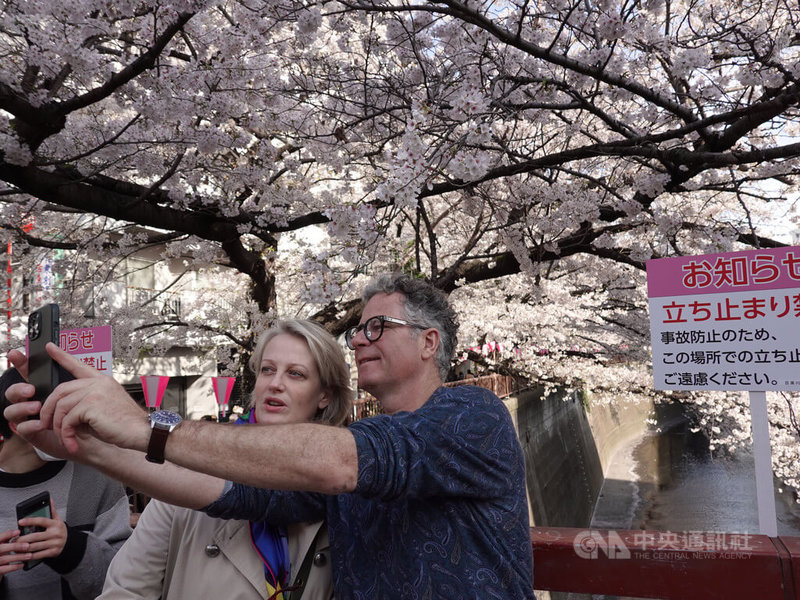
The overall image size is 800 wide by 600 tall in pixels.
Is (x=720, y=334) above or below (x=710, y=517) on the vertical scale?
above

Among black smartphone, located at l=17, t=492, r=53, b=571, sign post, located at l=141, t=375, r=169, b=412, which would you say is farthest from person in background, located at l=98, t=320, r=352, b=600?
sign post, located at l=141, t=375, r=169, b=412

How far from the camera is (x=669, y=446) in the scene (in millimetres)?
25984

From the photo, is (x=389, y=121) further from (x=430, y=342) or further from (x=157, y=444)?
(x=157, y=444)

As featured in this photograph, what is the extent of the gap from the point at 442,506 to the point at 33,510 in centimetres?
126

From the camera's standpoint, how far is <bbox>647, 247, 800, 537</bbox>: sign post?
261 centimetres

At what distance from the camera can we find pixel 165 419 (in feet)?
3.55

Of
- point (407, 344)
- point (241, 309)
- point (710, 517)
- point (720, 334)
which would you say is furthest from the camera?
point (710, 517)

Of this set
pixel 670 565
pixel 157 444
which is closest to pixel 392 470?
pixel 157 444

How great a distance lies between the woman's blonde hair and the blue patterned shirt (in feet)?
1.87

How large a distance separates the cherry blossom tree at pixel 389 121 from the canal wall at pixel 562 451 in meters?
5.58

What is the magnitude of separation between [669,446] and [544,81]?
2614 cm

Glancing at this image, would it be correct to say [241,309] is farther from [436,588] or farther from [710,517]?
[710,517]

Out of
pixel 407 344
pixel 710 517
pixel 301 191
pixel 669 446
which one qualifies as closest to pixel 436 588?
pixel 407 344

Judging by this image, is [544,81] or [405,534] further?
[544,81]
